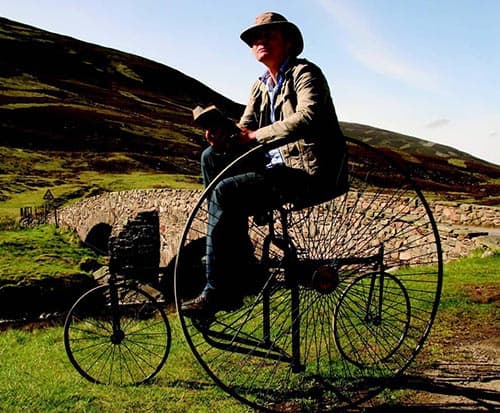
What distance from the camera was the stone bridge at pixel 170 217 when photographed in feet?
58.0

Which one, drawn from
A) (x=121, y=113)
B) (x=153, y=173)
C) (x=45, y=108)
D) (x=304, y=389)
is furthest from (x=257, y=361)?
(x=121, y=113)

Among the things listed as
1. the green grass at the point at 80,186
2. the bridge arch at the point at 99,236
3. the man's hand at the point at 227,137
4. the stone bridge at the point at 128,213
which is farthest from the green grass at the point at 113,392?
the green grass at the point at 80,186

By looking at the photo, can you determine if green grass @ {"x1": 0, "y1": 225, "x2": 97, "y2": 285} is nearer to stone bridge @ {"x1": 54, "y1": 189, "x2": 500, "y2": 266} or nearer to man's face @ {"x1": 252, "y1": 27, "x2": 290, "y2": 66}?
stone bridge @ {"x1": 54, "y1": 189, "x2": 500, "y2": 266}

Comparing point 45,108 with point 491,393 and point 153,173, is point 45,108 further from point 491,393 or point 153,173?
point 491,393

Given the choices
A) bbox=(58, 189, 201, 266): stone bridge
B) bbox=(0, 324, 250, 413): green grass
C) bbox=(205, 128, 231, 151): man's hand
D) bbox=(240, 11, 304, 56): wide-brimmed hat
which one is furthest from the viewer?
bbox=(58, 189, 201, 266): stone bridge

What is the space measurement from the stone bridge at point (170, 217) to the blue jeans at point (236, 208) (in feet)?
43.4

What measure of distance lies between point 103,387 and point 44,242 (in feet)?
105

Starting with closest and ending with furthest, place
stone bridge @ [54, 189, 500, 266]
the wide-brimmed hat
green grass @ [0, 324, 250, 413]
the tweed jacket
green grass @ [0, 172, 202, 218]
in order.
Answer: the tweed jacket < the wide-brimmed hat < green grass @ [0, 324, 250, 413] < stone bridge @ [54, 189, 500, 266] < green grass @ [0, 172, 202, 218]

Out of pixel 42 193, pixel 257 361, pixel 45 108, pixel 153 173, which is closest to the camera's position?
pixel 257 361

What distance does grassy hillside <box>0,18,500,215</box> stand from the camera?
54000 millimetres

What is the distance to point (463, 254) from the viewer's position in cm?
1673

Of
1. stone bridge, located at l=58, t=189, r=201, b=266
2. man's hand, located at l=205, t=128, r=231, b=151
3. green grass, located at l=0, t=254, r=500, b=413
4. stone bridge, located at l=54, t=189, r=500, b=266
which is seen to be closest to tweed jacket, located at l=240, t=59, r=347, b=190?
man's hand, located at l=205, t=128, r=231, b=151

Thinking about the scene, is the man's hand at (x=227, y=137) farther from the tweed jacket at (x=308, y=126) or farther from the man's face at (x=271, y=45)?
the man's face at (x=271, y=45)

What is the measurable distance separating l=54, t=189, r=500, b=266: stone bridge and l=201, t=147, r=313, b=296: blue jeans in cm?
1323
